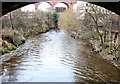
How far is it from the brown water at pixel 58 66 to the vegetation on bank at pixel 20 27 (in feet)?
2.68

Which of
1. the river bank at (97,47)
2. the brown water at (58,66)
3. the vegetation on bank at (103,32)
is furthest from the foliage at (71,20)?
the brown water at (58,66)

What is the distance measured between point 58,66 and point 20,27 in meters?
7.79

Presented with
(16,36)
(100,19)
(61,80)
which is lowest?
(61,80)

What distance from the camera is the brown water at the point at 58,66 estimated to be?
36.2 feet

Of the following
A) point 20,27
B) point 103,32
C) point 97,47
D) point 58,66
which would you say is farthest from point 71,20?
point 58,66

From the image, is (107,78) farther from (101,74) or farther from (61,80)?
(61,80)

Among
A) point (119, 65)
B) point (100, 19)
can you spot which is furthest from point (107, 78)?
point (100, 19)

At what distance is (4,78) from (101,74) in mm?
3977

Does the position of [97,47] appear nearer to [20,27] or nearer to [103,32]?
[103,32]

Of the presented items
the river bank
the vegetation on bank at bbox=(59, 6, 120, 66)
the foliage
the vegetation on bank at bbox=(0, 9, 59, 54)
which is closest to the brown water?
the river bank

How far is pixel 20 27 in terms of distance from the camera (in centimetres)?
1989

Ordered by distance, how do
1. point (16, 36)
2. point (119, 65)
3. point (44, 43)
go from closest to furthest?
point (119, 65)
point (16, 36)
point (44, 43)

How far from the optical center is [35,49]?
16.9 m

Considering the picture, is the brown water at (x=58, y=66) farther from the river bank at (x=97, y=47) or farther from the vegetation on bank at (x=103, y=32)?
the vegetation on bank at (x=103, y=32)
